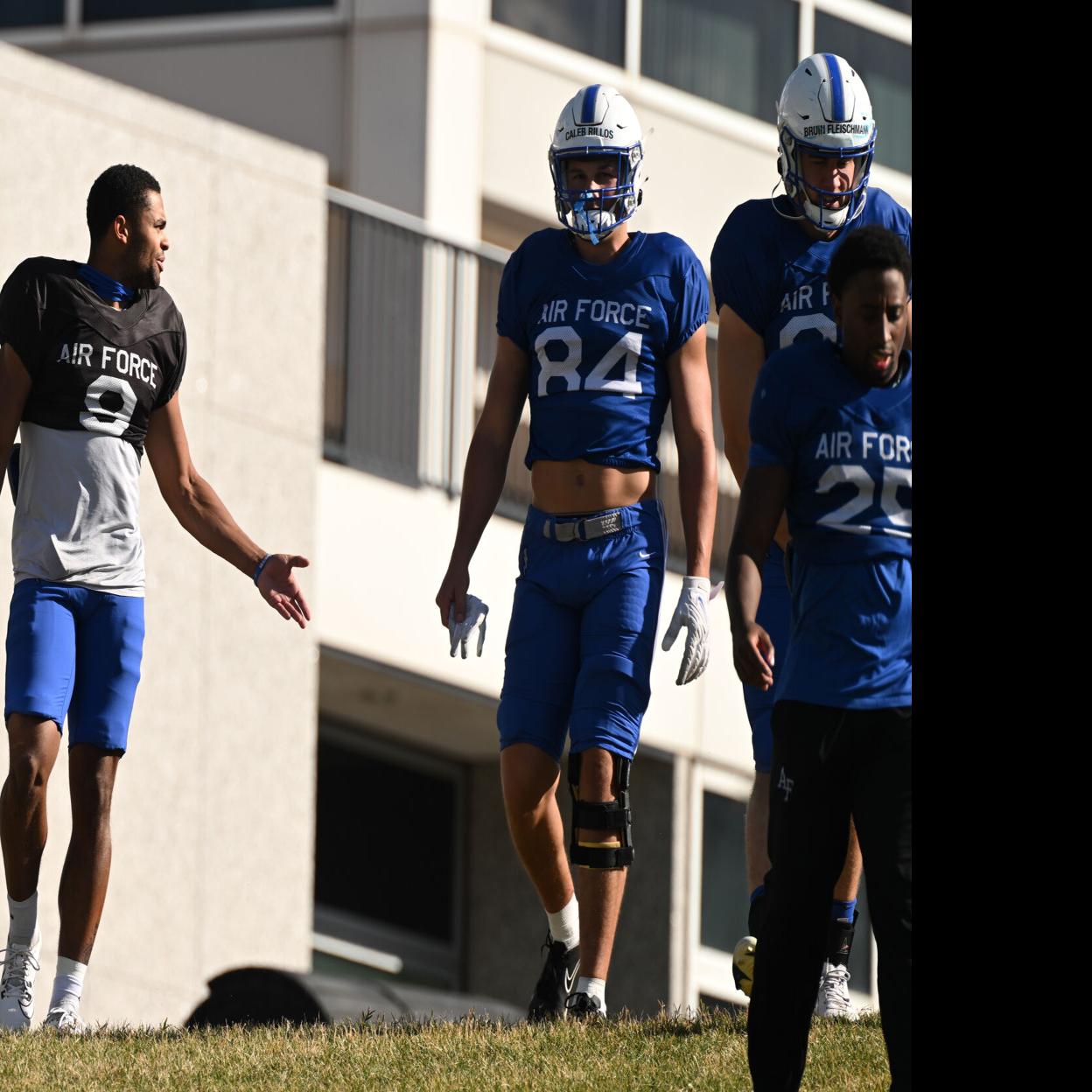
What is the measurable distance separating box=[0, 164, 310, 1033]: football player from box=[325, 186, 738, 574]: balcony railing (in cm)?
744

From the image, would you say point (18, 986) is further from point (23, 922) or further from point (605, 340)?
point (605, 340)

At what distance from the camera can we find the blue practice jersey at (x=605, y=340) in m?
8.27

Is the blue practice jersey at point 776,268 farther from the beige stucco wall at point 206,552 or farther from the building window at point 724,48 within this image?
the building window at point 724,48

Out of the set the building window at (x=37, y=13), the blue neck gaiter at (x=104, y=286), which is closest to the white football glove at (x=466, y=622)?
the blue neck gaiter at (x=104, y=286)

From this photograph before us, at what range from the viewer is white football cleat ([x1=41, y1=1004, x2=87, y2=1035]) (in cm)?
815

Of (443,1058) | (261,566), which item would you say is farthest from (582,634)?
(443,1058)

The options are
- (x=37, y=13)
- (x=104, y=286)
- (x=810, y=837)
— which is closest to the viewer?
(x=810, y=837)

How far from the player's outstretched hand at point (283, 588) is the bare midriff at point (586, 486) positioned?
2.45ft

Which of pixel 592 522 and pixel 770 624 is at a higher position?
pixel 592 522

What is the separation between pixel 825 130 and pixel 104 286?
7.01 feet

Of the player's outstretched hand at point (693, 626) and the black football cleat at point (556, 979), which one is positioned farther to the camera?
the black football cleat at point (556, 979)

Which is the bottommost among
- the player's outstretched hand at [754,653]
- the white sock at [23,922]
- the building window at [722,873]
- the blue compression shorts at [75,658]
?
the building window at [722,873]

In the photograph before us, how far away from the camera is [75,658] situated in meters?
8.25

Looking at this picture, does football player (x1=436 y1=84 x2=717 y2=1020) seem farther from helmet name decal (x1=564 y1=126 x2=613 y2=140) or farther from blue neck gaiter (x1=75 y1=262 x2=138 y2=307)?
blue neck gaiter (x1=75 y1=262 x2=138 y2=307)
